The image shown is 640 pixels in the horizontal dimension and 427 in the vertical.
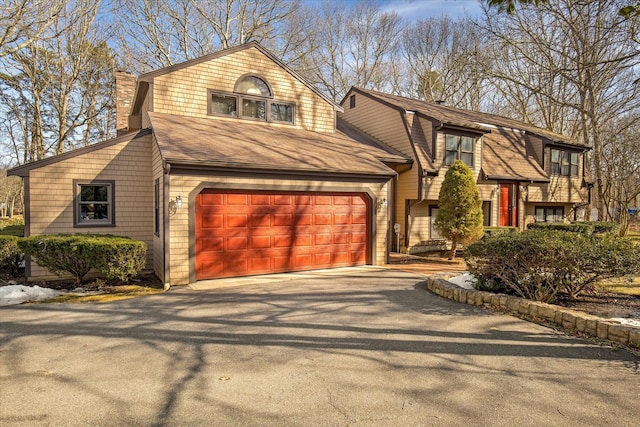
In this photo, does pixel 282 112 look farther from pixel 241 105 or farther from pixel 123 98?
pixel 123 98

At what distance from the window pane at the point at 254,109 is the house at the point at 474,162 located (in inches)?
230

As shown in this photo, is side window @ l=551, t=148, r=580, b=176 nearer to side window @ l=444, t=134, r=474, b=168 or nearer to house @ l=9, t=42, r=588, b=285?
house @ l=9, t=42, r=588, b=285

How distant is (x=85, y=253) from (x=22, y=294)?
4.77ft

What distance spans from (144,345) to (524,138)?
66.4ft

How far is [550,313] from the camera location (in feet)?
20.0

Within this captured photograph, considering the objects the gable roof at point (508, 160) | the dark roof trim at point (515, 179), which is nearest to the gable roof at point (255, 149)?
the dark roof trim at point (515, 179)

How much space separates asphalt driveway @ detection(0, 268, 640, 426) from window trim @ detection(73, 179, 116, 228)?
3.57 meters

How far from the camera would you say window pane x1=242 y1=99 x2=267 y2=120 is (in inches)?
512

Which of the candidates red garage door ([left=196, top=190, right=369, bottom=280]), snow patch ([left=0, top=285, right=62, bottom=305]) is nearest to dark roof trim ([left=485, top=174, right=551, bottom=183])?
red garage door ([left=196, top=190, right=369, bottom=280])

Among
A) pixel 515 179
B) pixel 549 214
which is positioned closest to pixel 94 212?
pixel 515 179

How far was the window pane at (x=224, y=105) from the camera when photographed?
41.2 feet

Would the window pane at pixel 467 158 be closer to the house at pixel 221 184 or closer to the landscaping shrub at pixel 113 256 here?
the house at pixel 221 184

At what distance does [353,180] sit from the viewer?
37.5 feet

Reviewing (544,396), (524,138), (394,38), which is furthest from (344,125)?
(394,38)
